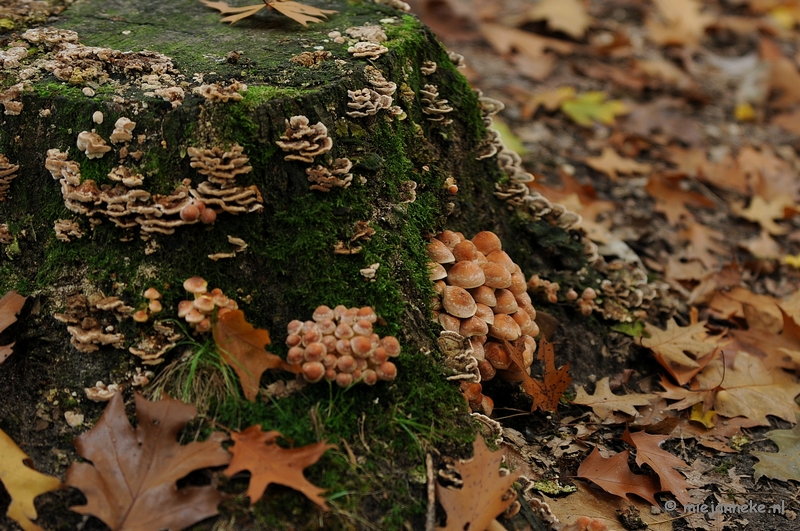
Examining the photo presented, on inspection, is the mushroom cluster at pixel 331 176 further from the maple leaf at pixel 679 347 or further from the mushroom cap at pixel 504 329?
the maple leaf at pixel 679 347

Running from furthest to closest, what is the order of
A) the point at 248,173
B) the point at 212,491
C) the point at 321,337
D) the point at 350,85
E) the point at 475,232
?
the point at 475,232 → the point at 350,85 → the point at 248,173 → the point at 321,337 → the point at 212,491

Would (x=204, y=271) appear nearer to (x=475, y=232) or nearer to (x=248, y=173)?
(x=248, y=173)

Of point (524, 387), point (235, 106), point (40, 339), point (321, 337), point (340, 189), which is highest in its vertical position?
point (235, 106)

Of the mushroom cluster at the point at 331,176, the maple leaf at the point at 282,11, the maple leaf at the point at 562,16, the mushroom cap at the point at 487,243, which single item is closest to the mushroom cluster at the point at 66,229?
the mushroom cluster at the point at 331,176

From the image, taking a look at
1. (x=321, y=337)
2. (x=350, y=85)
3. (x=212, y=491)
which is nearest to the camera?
(x=212, y=491)

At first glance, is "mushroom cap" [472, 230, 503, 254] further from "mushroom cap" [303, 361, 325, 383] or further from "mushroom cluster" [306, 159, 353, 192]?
"mushroom cap" [303, 361, 325, 383]

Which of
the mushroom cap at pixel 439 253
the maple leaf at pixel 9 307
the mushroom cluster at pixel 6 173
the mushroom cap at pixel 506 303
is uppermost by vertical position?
the mushroom cluster at pixel 6 173

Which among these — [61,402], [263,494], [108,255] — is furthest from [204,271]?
[263,494]

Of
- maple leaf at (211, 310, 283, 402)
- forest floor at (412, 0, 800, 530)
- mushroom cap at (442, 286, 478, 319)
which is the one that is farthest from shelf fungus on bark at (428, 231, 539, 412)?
maple leaf at (211, 310, 283, 402)
